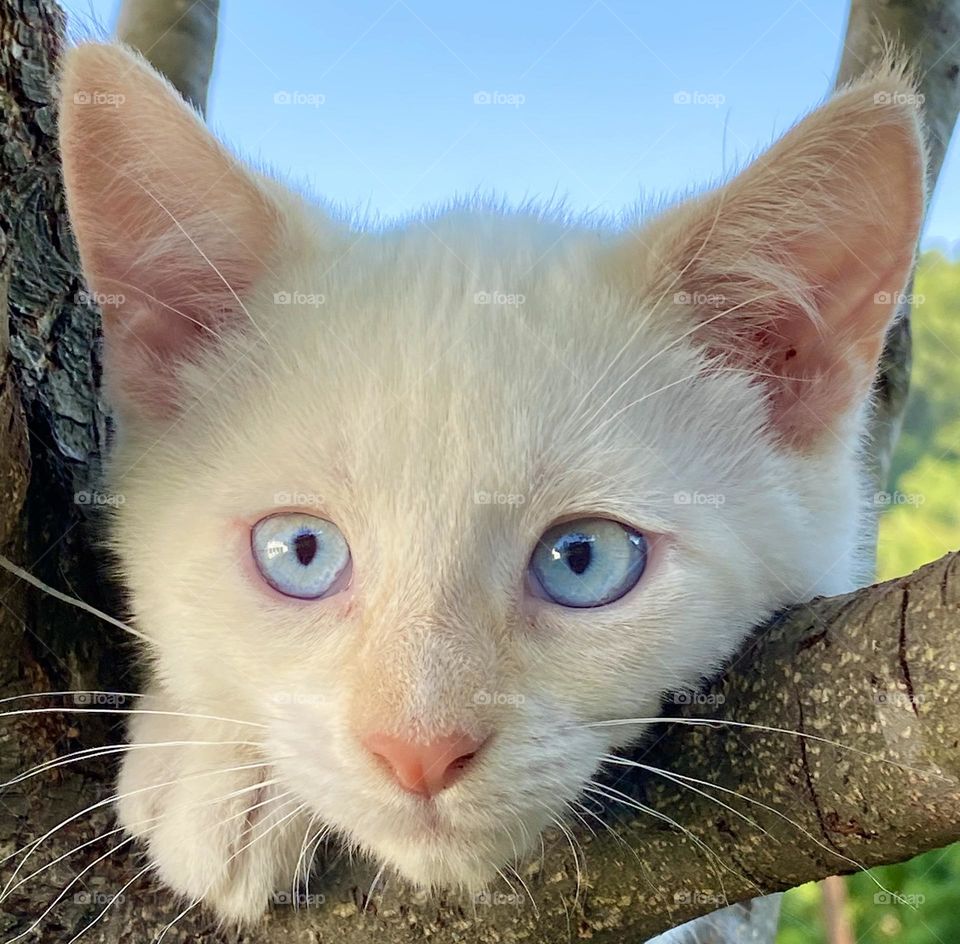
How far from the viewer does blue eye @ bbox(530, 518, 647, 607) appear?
3.08ft

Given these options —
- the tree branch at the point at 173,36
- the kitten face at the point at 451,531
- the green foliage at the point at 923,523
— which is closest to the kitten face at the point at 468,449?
the kitten face at the point at 451,531

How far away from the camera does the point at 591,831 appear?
931 millimetres

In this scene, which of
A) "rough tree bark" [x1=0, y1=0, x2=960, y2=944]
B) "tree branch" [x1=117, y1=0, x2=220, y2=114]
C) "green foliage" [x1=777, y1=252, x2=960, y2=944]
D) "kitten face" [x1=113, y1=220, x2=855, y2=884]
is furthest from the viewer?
"green foliage" [x1=777, y1=252, x2=960, y2=944]

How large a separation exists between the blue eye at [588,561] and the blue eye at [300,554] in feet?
0.66

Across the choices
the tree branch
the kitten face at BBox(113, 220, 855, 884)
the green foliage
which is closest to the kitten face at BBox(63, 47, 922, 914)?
the kitten face at BBox(113, 220, 855, 884)

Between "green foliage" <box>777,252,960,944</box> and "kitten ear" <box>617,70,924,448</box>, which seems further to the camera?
"green foliage" <box>777,252,960,944</box>

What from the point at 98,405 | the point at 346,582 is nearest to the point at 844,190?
the point at 346,582

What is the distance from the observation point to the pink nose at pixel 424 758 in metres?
0.81

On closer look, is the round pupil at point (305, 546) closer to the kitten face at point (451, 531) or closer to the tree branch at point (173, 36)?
the kitten face at point (451, 531)

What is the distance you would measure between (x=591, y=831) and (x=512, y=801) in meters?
0.13

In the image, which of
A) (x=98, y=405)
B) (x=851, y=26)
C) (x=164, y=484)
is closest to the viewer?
(x=164, y=484)

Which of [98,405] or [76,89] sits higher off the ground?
[76,89]

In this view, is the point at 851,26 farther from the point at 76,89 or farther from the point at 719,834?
the point at 719,834

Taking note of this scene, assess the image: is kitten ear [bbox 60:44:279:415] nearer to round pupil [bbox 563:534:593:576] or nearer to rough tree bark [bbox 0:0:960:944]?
rough tree bark [bbox 0:0:960:944]
